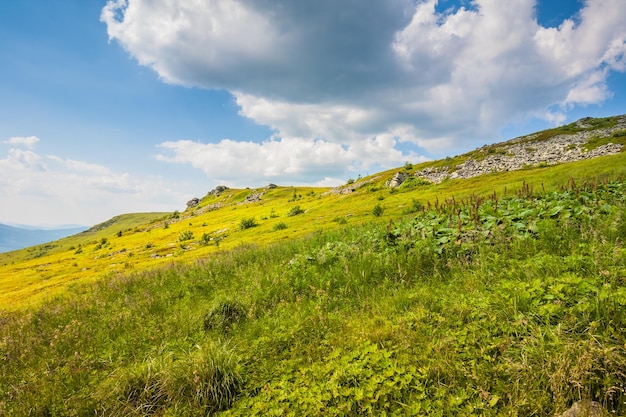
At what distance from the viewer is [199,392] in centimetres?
531

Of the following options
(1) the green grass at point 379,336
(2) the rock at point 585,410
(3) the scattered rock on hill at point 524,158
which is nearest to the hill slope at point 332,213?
(3) the scattered rock on hill at point 524,158

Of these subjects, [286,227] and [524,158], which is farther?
[524,158]

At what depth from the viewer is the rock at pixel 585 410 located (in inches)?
136

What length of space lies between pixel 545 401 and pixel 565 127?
103 metres

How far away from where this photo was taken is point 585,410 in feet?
11.4

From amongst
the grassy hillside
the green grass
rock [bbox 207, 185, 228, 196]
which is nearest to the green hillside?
the green grass

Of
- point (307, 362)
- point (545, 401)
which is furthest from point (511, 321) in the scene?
point (307, 362)

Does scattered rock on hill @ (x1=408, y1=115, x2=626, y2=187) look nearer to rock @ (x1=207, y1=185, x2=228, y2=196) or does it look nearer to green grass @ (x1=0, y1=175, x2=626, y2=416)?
green grass @ (x1=0, y1=175, x2=626, y2=416)

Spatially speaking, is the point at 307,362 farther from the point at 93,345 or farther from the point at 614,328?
the point at 93,345

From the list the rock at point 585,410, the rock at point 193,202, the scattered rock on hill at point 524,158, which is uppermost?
the rock at point 193,202

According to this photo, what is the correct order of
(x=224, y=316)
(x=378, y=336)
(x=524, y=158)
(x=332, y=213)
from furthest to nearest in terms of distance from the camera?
(x=524, y=158), (x=332, y=213), (x=224, y=316), (x=378, y=336)

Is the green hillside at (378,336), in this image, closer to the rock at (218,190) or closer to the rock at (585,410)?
the rock at (585,410)

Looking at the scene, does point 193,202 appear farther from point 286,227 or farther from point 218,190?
point 286,227

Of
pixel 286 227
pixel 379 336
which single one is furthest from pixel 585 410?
pixel 286 227
